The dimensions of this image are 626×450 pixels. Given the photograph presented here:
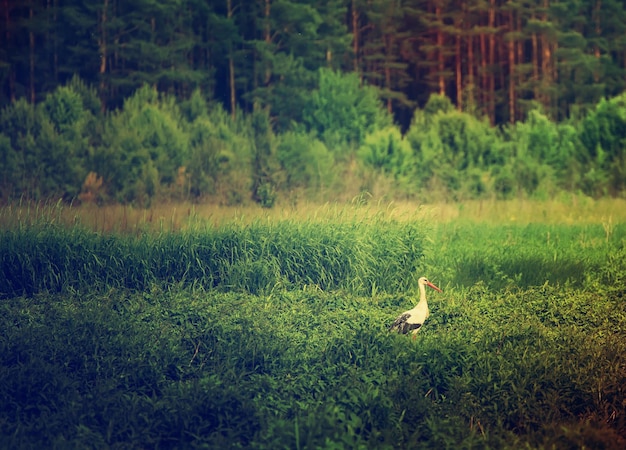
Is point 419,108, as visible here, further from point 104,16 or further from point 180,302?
point 180,302

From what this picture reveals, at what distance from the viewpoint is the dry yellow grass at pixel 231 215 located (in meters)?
7.48

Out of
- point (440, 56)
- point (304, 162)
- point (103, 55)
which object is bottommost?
point (304, 162)

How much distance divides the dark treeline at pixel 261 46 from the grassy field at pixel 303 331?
435 centimetres

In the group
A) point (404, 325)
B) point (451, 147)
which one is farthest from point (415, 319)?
point (451, 147)

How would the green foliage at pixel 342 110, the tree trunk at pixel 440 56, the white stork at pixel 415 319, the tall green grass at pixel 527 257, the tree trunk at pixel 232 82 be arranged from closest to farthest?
1. the white stork at pixel 415 319
2. the tall green grass at pixel 527 257
3. the tree trunk at pixel 440 56
4. the green foliage at pixel 342 110
5. the tree trunk at pixel 232 82

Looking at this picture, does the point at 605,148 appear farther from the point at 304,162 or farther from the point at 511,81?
the point at 304,162

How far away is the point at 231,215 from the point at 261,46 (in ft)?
17.0

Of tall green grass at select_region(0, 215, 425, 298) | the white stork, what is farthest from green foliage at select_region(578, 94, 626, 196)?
the white stork

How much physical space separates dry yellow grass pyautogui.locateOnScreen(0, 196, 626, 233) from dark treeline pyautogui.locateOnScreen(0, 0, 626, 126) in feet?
12.7

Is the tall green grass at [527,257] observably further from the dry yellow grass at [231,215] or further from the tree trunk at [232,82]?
the tree trunk at [232,82]

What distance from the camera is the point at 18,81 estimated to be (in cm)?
1203

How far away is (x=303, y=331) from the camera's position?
5875 mm

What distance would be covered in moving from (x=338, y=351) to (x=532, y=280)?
2312mm

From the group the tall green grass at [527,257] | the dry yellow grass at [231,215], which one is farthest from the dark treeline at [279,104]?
the tall green grass at [527,257]
